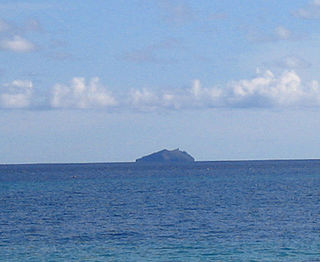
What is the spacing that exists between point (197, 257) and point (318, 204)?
4976 cm

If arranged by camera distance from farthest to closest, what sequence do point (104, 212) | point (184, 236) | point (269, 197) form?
point (269, 197)
point (104, 212)
point (184, 236)

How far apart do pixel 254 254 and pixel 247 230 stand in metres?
14.1

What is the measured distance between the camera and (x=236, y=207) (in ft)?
298

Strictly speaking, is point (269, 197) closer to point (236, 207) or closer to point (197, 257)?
point (236, 207)

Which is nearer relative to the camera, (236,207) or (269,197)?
(236,207)

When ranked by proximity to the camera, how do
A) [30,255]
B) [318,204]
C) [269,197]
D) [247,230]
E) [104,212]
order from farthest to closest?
[269,197], [318,204], [104,212], [247,230], [30,255]

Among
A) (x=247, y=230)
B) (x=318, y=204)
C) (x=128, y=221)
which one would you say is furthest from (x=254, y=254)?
(x=318, y=204)

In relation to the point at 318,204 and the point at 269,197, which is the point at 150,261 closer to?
the point at 318,204

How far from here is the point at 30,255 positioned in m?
51.8

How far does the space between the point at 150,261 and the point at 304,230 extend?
2236cm

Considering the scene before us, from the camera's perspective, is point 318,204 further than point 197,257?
Yes

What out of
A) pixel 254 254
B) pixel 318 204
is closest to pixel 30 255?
pixel 254 254

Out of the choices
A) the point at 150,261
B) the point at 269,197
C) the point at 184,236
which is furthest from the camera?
the point at 269,197

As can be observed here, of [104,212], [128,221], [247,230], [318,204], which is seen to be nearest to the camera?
[247,230]
